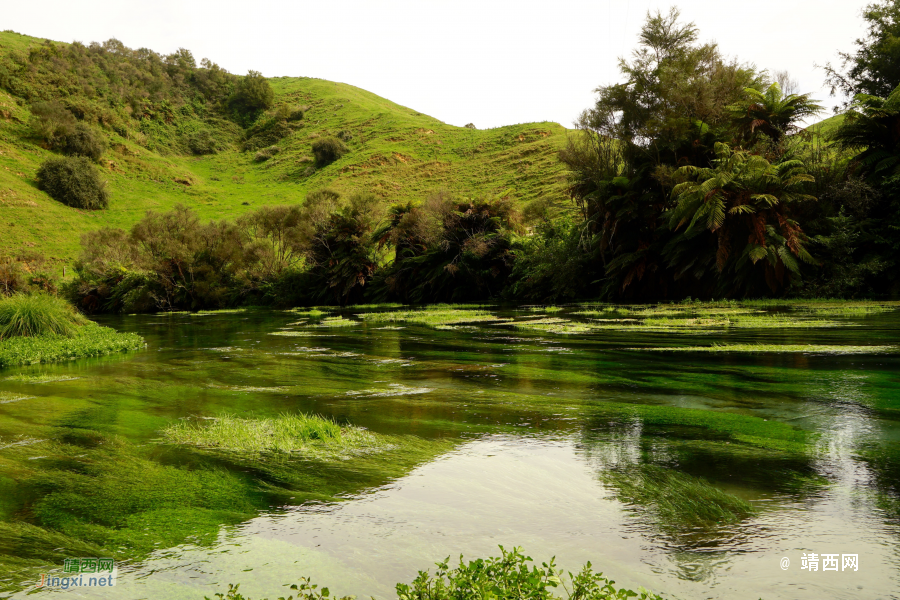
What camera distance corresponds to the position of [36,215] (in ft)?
172

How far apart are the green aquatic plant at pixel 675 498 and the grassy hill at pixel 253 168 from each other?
4008 centimetres

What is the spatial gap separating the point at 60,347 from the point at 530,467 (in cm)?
1163

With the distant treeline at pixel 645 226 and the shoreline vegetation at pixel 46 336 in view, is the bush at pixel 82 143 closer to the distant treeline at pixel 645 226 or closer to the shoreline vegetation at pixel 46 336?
the distant treeline at pixel 645 226

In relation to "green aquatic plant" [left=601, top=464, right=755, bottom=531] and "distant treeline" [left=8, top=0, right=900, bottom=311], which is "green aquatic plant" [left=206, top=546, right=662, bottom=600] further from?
"distant treeline" [left=8, top=0, right=900, bottom=311]

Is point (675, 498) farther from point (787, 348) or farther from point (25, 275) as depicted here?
point (25, 275)

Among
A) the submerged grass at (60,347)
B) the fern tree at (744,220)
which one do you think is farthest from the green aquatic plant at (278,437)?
the fern tree at (744,220)

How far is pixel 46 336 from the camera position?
13344 millimetres

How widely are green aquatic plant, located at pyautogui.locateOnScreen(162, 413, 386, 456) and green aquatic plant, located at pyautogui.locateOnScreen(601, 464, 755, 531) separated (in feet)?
6.58

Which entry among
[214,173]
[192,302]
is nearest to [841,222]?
[192,302]

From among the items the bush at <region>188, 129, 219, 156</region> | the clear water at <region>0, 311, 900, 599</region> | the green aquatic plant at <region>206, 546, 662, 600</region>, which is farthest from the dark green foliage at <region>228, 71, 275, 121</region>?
the green aquatic plant at <region>206, 546, 662, 600</region>

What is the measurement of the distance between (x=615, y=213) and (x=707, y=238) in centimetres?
380

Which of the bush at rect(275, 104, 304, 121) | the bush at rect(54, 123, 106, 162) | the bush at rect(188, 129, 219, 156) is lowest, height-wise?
the bush at rect(54, 123, 106, 162)

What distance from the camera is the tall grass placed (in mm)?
13258

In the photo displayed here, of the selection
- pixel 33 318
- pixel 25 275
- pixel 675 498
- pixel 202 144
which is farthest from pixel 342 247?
pixel 202 144
